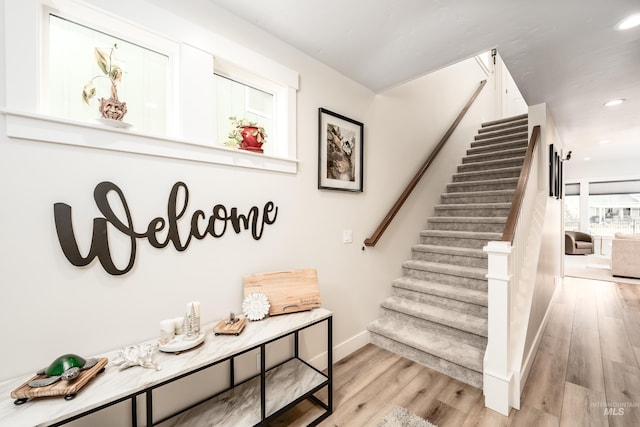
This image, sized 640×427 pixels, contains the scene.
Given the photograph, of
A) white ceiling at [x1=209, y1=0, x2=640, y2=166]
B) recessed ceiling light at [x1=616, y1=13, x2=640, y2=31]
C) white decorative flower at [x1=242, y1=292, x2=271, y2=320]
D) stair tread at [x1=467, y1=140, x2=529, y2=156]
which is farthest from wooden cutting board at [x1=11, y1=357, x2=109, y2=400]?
stair tread at [x1=467, y1=140, x2=529, y2=156]

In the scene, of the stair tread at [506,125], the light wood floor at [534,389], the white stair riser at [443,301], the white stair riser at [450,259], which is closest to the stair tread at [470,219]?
the white stair riser at [450,259]

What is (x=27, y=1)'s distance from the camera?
3.65ft

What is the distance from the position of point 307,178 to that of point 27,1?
162 centimetres

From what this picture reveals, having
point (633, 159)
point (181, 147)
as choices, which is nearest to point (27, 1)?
point (181, 147)

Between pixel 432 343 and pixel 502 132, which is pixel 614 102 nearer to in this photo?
pixel 502 132

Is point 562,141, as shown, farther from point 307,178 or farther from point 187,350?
point 187,350

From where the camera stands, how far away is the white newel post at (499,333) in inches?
69.6

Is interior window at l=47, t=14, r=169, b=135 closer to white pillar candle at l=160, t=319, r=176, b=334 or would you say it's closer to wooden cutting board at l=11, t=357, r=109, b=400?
white pillar candle at l=160, t=319, r=176, b=334

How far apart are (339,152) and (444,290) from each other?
1.69 meters

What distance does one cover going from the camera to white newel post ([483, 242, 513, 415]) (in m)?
1.77

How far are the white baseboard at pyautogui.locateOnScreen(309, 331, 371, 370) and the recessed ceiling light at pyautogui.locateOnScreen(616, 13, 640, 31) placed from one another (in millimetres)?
2968

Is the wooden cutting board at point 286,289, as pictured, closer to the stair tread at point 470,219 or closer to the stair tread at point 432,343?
the stair tread at point 432,343

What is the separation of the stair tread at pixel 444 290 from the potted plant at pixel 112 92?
2754 mm

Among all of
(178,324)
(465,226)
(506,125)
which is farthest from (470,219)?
(178,324)
